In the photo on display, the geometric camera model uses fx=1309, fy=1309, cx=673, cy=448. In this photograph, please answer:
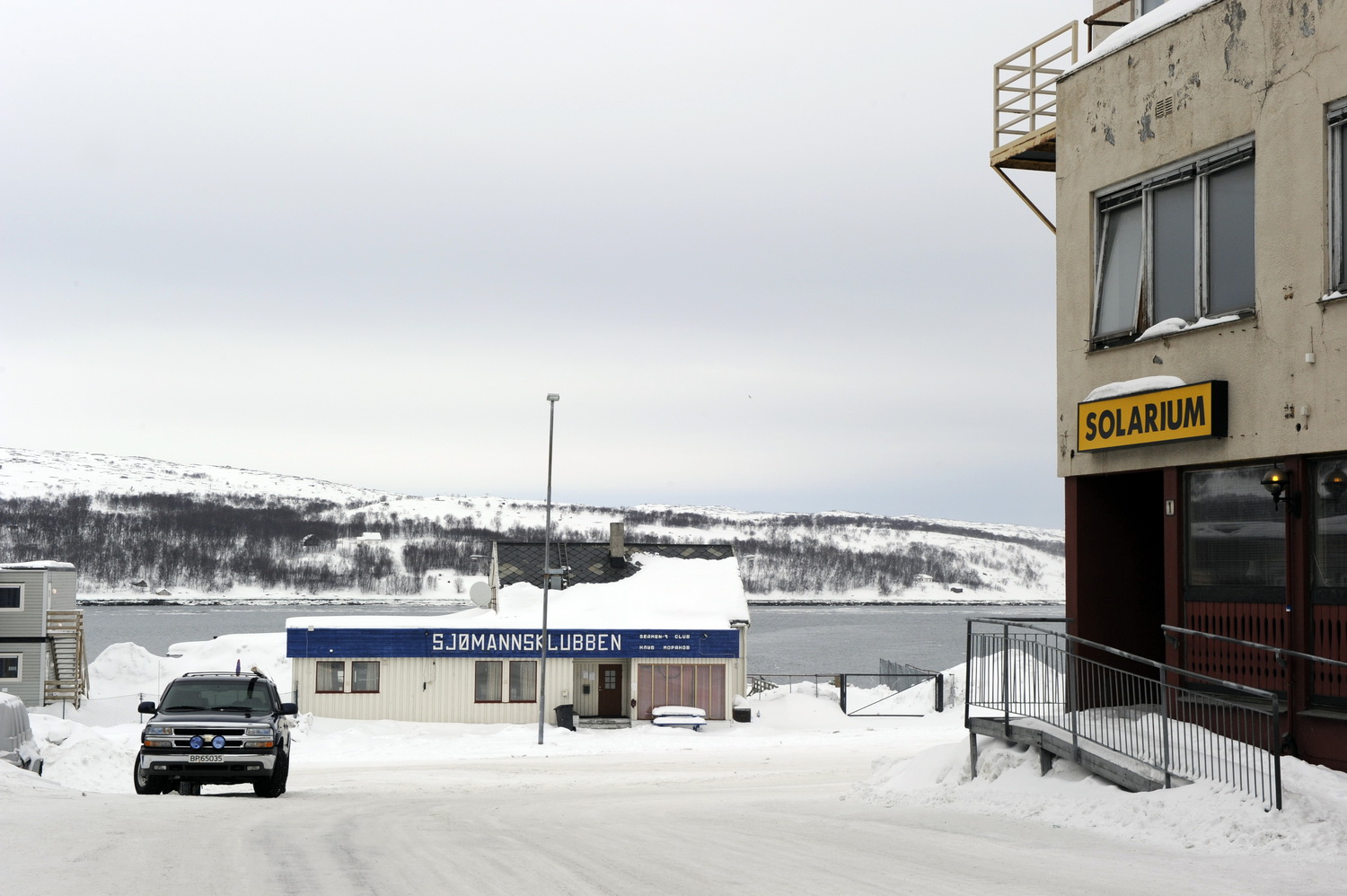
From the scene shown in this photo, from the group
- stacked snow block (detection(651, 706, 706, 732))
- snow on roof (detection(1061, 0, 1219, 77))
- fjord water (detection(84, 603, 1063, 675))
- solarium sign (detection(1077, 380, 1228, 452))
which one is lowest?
fjord water (detection(84, 603, 1063, 675))

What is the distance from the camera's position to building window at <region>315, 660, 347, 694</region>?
131 ft

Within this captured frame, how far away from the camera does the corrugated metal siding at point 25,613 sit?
51312 millimetres

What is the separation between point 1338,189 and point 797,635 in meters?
125

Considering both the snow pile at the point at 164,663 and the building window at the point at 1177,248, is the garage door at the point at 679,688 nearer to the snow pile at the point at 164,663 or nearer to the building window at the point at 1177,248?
the snow pile at the point at 164,663

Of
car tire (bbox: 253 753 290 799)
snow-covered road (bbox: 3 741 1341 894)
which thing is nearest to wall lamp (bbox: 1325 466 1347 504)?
snow-covered road (bbox: 3 741 1341 894)

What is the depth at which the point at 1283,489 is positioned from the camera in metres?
12.6

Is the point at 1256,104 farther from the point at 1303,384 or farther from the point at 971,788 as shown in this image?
the point at 971,788

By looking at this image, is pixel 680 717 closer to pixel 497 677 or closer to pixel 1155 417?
pixel 497 677

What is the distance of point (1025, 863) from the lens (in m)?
9.97

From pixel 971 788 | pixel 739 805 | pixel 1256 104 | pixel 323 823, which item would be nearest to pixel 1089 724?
pixel 971 788

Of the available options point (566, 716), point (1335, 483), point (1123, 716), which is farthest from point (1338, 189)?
point (566, 716)

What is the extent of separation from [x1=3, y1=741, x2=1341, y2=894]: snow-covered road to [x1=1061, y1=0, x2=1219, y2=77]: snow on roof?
28.6ft

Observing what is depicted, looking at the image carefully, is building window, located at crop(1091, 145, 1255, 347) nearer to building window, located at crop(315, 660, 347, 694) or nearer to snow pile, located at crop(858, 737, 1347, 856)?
snow pile, located at crop(858, 737, 1347, 856)

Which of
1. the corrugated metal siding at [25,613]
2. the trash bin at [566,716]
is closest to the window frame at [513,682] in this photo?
the trash bin at [566,716]
